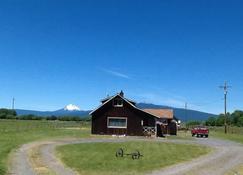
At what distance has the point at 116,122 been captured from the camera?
62.2 metres

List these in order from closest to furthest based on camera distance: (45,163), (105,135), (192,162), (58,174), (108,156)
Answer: (58,174)
(45,163)
(192,162)
(108,156)
(105,135)

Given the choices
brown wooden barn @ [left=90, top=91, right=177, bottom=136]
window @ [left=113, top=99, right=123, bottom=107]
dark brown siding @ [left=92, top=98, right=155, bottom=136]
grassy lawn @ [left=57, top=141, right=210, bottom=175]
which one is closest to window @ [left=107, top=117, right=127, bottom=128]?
brown wooden barn @ [left=90, top=91, right=177, bottom=136]

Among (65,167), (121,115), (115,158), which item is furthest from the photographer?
(121,115)

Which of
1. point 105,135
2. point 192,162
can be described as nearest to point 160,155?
point 192,162

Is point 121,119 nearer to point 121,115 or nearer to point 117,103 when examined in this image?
point 121,115

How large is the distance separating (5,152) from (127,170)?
485 inches

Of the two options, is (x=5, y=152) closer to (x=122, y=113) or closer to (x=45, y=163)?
(x=45, y=163)

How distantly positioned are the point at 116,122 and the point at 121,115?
3.92 ft

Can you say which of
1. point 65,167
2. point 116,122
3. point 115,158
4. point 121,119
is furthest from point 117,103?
point 65,167

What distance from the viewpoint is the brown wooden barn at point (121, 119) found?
201ft

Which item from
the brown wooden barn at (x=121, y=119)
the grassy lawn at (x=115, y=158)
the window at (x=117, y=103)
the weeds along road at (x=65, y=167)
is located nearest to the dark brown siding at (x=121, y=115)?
the brown wooden barn at (x=121, y=119)

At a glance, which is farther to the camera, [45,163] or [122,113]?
[122,113]

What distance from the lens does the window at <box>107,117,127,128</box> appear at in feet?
203

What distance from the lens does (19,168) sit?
26531mm
